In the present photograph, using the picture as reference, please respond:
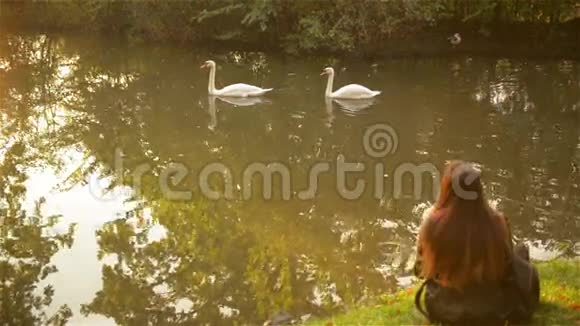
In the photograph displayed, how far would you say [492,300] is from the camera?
15.7ft

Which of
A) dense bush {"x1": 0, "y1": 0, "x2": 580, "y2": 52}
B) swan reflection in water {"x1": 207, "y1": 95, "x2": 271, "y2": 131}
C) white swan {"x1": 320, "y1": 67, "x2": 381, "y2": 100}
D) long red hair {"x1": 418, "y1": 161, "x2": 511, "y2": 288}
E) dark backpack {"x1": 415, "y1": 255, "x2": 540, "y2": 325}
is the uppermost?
dense bush {"x1": 0, "y1": 0, "x2": 580, "y2": 52}

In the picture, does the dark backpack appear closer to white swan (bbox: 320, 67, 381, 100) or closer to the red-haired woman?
the red-haired woman

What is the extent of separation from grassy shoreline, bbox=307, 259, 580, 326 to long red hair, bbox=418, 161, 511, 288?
79 centimetres

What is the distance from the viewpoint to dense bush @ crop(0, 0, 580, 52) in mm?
20266

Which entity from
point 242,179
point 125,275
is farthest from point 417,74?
point 125,275

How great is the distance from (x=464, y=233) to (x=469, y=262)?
23 cm

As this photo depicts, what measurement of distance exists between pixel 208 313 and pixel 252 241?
1676 millimetres

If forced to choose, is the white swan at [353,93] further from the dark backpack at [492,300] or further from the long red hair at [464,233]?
the long red hair at [464,233]

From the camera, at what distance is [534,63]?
61.9ft

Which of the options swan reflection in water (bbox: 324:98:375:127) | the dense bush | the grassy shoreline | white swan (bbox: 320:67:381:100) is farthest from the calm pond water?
the dense bush

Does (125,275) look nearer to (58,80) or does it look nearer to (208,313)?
(208,313)

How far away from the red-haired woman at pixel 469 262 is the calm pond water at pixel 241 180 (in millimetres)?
2300

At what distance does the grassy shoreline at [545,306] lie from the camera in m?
5.13

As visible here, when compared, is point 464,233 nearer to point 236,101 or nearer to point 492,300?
point 492,300
